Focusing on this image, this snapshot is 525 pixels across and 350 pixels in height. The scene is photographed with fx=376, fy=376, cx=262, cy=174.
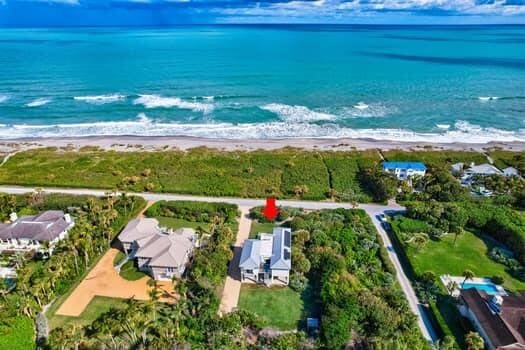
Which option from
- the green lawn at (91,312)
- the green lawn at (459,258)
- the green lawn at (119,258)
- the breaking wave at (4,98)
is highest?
the breaking wave at (4,98)

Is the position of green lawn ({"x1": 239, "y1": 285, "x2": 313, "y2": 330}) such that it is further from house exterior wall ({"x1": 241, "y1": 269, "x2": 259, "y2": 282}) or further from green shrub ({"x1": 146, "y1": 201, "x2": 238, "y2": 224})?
green shrub ({"x1": 146, "y1": 201, "x2": 238, "y2": 224})

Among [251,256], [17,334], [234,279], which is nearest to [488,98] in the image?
[251,256]

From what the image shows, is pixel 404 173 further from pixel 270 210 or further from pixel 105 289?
pixel 105 289

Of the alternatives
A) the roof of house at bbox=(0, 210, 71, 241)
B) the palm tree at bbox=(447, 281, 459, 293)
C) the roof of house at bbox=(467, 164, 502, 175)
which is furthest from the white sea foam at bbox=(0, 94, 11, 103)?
the palm tree at bbox=(447, 281, 459, 293)

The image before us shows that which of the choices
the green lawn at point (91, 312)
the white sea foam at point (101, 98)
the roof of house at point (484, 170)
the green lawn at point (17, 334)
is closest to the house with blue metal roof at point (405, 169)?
the roof of house at point (484, 170)

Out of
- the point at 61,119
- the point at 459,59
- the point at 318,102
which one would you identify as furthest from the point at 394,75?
the point at 61,119

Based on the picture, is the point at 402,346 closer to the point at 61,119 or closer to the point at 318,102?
the point at 318,102

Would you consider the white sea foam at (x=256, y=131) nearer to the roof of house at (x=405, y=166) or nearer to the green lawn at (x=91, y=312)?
the roof of house at (x=405, y=166)
